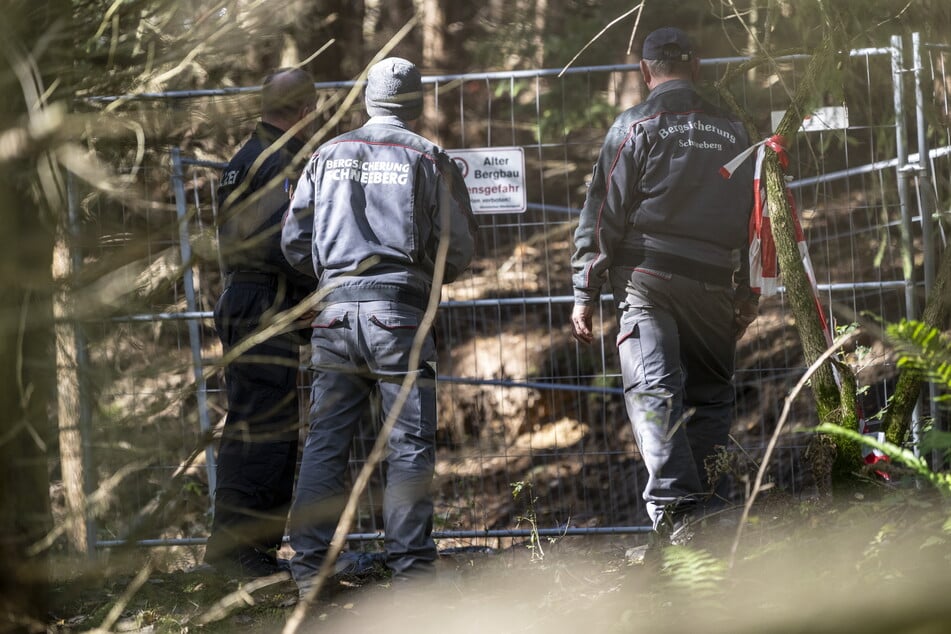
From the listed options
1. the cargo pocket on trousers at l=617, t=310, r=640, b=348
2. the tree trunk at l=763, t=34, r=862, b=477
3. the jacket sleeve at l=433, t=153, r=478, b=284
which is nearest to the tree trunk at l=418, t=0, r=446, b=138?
the jacket sleeve at l=433, t=153, r=478, b=284

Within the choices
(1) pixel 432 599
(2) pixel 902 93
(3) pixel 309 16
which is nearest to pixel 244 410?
(1) pixel 432 599

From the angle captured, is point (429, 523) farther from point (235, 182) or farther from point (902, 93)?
point (902, 93)

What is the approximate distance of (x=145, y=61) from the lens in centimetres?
266

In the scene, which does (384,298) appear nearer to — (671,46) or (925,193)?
(671,46)

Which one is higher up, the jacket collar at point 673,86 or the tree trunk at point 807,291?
the jacket collar at point 673,86

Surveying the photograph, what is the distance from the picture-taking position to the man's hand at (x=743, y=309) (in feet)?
15.0

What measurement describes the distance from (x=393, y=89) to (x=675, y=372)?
1.62 m

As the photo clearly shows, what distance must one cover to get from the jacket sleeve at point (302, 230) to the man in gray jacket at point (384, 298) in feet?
0.14

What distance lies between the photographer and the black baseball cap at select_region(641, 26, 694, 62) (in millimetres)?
4445

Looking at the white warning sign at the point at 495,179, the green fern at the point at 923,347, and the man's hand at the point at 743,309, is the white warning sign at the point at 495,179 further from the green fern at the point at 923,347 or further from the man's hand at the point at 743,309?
the green fern at the point at 923,347

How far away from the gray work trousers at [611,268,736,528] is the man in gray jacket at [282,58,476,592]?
77 cm

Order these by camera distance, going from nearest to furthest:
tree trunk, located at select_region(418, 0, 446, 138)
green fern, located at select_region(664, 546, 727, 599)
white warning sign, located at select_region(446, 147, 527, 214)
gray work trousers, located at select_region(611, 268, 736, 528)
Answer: green fern, located at select_region(664, 546, 727, 599), gray work trousers, located at select_region(611, 268, 736, 528), white warning sign, located at select_region(446, 147, 527, 214), tree trunk, located at select_region(418, 0, 446, 138)

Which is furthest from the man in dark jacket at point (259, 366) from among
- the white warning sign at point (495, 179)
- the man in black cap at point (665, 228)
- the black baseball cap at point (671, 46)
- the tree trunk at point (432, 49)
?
the tree trunk at point (432, 49)

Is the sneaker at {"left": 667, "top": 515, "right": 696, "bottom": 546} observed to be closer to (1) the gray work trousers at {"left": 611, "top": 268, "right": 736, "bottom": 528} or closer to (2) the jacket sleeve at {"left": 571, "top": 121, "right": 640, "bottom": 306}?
(1) the gray work trousers at {"left": 611, "top": 268, "right": 736, "bottom": 528}
